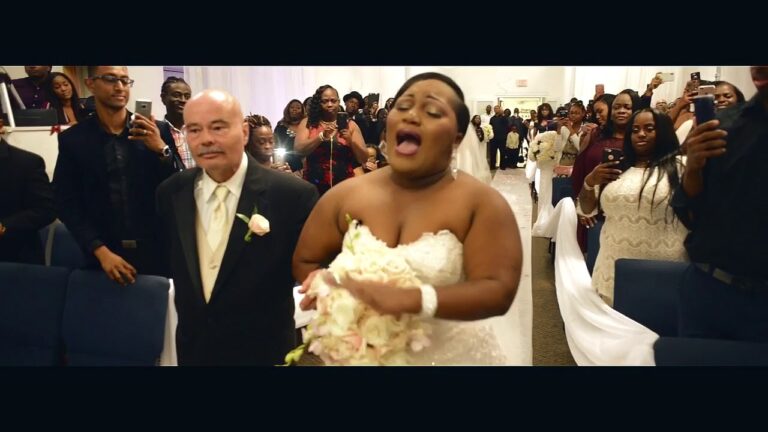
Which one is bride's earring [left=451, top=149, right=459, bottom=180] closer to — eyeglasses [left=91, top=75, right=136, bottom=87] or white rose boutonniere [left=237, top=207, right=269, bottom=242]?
white rose boutonniere [left=237, top=207, right=269, bottom=242]

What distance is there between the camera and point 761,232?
5.54 ft

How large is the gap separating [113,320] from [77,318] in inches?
9.4

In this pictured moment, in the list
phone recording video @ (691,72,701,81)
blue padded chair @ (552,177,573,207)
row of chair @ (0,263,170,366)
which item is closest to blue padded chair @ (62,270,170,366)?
row of chair @ (0,263,170,366)

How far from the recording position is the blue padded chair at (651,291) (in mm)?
2246

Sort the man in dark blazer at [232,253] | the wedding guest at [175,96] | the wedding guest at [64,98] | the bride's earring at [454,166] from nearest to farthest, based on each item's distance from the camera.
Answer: the bride's earring at [454,166]
the man in dark blazer at [232,253]
the wedding guest at [175,96]
the wedding guest at [64,98]

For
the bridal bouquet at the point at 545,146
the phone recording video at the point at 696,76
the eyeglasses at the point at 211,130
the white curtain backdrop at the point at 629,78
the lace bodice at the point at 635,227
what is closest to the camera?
the eyeglasses at the point at 211,130

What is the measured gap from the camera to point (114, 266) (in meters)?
2.20

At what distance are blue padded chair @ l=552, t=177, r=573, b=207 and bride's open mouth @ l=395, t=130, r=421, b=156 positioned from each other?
326 centimetres

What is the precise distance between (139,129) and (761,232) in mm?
2400

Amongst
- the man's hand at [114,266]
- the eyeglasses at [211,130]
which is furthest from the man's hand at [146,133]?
the eyeglasses at [211,130]

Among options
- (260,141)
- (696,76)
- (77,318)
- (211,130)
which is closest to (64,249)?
(77,318)

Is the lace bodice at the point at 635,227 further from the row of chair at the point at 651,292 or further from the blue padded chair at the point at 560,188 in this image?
the blue padded chair at the point at 560,188

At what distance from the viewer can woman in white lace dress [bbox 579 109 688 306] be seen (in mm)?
2424

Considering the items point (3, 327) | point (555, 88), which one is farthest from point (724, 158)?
point (3, 327)
